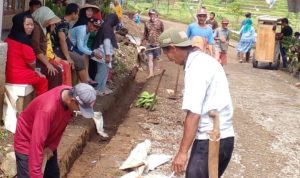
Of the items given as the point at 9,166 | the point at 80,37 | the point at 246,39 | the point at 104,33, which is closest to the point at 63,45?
the point at 80,37

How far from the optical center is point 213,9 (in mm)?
44781

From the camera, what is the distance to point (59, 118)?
459cm

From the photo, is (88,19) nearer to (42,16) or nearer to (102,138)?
(42,16)

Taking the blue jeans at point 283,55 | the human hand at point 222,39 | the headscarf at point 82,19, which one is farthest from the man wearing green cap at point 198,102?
the blue jeans at point 283,55

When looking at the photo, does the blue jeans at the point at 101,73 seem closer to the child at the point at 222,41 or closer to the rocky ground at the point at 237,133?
the rocky ground at the point at 237,133

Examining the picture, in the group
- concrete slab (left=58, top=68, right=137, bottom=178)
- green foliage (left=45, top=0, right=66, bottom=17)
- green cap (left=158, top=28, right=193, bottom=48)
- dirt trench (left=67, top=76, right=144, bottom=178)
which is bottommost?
dirt trench (left=67, top=76, right=144, bottom=178)

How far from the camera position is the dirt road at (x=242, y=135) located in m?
7.23

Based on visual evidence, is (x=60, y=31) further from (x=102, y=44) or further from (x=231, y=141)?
(x=231, y=141)

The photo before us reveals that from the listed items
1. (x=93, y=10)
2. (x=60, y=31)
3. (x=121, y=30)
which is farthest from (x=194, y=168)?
(x=121, y=30)

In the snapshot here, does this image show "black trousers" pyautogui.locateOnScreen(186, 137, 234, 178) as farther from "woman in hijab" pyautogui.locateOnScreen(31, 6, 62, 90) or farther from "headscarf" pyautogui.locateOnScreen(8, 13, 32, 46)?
"woman in hijab" pyautogui.locateOnScreen(31, 6, 62, 90)

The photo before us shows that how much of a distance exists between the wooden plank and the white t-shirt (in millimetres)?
14416

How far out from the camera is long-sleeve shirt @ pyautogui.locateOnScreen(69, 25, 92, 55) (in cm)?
980

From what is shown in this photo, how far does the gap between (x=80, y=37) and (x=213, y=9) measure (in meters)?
35.9

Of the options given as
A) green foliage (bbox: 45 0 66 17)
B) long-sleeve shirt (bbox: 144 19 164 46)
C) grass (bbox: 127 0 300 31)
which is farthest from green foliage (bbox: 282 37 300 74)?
grass (bbox: 127 0 300 31)
